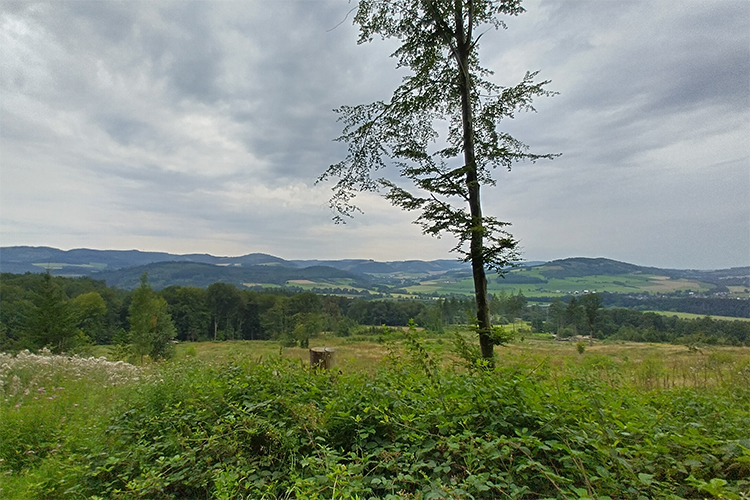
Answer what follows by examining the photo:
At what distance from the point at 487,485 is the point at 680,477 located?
1469mm

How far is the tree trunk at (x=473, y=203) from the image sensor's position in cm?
500

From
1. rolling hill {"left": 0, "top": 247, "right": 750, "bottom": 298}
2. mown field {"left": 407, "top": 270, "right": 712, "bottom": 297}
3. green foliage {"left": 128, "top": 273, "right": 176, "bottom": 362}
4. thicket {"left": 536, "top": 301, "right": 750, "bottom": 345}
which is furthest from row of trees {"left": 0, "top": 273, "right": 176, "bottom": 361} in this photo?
mown field {"left": 407, "top": 270, "right": 712, "bottom": 297}

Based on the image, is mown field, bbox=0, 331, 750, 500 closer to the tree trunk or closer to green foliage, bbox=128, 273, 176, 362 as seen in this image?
the tree trunk

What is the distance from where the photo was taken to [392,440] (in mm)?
2629

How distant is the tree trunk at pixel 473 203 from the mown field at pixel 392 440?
1316 mm

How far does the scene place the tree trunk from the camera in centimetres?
500

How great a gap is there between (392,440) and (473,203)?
3.94 meters

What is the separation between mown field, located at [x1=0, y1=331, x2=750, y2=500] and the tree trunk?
1316 millimetres

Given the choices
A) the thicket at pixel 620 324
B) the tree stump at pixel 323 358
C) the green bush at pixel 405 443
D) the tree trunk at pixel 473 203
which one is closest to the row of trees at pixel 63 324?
the tree stump at pixel 323 358

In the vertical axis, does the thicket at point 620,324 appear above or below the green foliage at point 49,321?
below

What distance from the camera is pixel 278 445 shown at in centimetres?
275

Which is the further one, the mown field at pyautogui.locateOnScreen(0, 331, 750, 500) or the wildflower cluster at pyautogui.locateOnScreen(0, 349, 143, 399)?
the wildflower cluster at pyautogui.locateOnScreen(0, 349, 143, 399)

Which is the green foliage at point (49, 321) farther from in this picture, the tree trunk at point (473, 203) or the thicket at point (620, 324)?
the thicket at point (620, 324)

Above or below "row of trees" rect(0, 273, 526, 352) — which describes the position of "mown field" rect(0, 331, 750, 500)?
above
